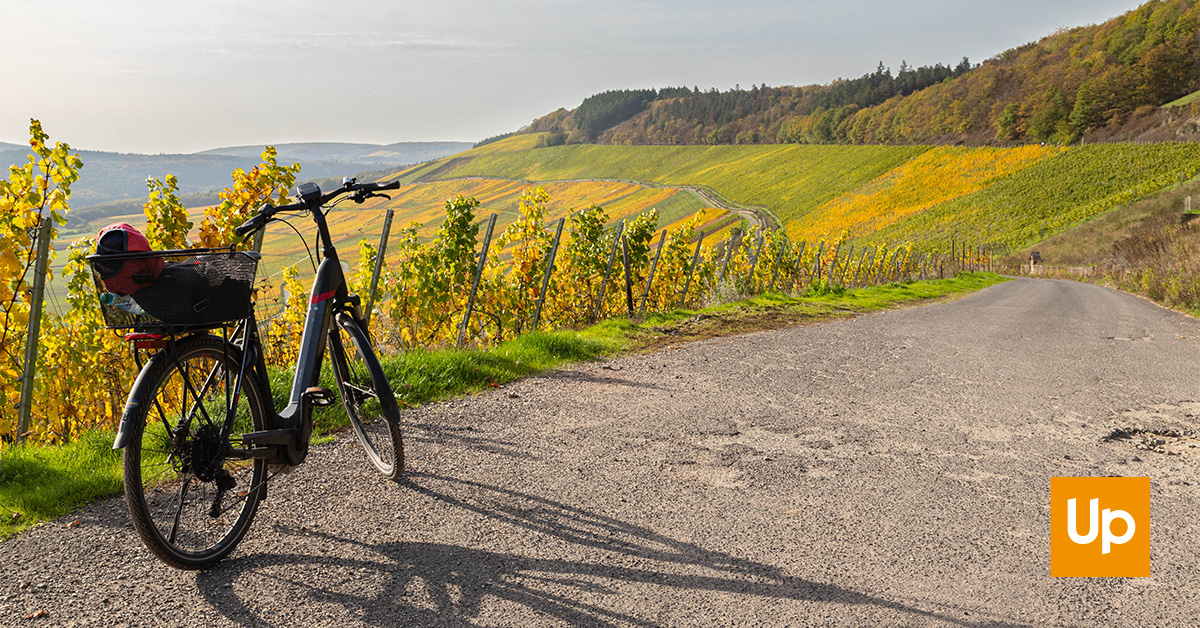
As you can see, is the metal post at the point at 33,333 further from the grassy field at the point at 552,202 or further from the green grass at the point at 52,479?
the grassy field at the point at 552,202

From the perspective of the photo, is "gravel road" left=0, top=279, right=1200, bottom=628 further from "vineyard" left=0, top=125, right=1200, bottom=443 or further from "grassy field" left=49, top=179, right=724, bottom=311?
"grassy field" left=49, top=179, right=724, bottom=311

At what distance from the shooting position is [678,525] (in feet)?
11.7

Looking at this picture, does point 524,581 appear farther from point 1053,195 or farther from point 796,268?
point 1053,195

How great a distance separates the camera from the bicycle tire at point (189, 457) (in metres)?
2.94

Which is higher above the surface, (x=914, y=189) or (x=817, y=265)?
(x=914, y=189)

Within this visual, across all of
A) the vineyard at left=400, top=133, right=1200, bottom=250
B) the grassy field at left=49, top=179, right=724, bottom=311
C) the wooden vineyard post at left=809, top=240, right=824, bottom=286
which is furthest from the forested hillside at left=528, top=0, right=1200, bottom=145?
the wooden vineyard post at left=809, top=240, right=824, bottom=286

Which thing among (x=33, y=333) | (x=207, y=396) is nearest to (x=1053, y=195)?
(x=33, y=333)

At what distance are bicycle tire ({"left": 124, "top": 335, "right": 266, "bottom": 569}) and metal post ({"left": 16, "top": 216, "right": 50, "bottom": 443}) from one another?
7.34ft

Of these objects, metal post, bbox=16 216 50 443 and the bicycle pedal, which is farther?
metal post, bbox=16 216 50 443

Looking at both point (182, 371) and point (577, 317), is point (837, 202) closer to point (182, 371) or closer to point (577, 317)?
point (577, 317)

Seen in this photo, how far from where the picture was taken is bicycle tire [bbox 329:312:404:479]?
389 centimetres

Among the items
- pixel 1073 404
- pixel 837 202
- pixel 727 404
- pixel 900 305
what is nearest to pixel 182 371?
pixel 727 404

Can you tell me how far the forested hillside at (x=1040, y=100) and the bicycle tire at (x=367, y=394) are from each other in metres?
99.5

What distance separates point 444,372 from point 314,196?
114 inches
